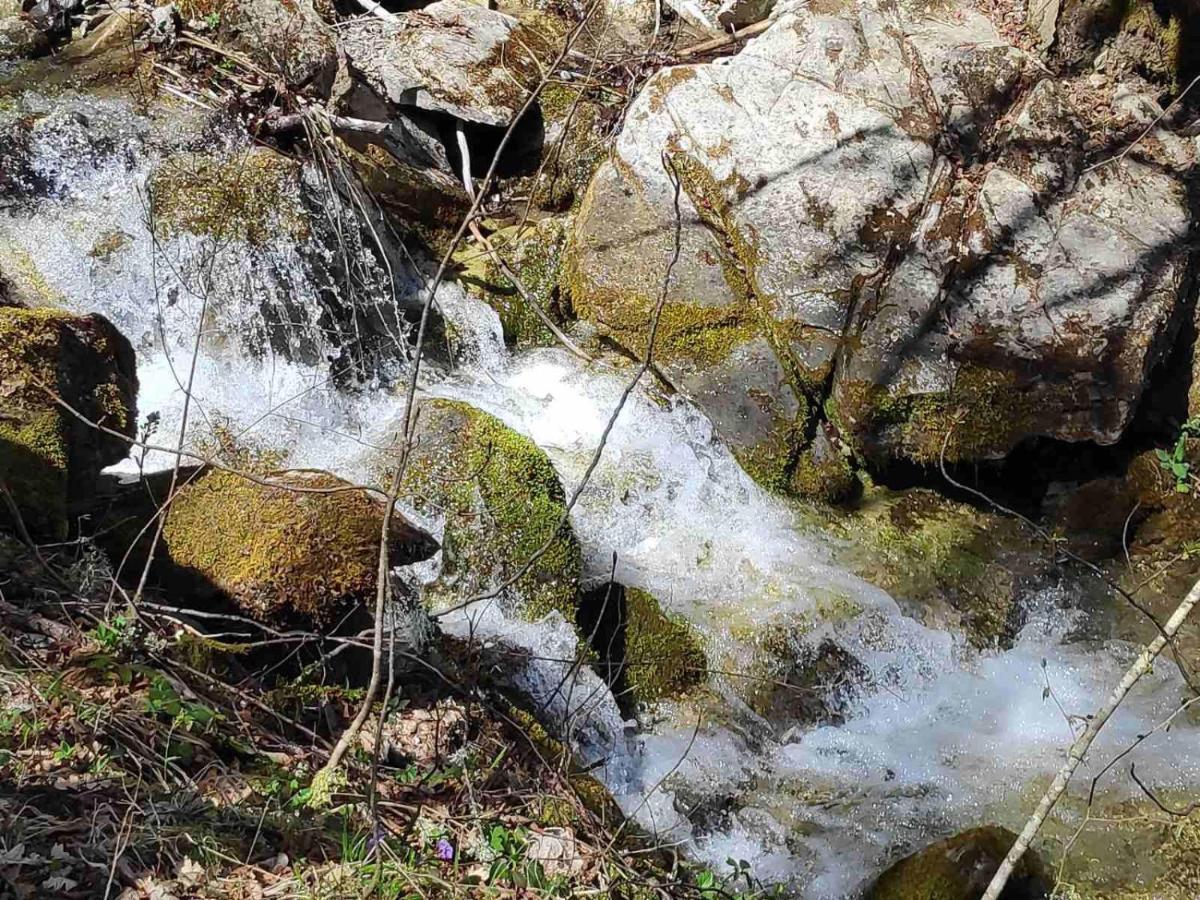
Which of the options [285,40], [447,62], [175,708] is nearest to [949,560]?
[175,708]

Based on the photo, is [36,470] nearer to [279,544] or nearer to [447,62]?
[279,544]

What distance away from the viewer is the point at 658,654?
4590mm

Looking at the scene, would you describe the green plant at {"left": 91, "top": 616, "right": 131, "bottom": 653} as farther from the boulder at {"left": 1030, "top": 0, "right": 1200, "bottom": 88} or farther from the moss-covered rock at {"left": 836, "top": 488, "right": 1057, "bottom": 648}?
the boulder at {"left": 1030, "top": 0, "right": 1200, "bottom": 88}

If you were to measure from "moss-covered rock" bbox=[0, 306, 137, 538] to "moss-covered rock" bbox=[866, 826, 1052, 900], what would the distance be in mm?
3309

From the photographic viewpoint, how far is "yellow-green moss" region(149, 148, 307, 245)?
17.0ft

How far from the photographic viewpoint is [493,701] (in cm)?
367

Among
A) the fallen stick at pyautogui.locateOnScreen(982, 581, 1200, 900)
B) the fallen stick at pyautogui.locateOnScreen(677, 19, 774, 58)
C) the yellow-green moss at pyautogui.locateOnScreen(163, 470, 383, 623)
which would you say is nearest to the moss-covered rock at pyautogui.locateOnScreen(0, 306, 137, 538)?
the yellow-green moss at pyautogui.locateOnScreen(163, 470, 383, 623)

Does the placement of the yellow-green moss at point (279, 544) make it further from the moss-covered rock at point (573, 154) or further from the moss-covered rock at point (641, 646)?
the moss-covered rock at point (573, 154)

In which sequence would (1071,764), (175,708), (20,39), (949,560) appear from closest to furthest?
(1071,764) → (175,708) → (949,560) → (20,39)

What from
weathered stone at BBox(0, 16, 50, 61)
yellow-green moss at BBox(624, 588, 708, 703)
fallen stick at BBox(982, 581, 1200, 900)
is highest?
fallen stick at BBox(982, 581, 1200, 900)

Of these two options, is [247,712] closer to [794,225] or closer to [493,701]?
[493,701]

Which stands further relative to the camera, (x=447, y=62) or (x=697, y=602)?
(x=447, y=62)

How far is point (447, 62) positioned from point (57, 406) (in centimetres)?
438

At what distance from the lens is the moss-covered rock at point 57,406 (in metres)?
3.38
